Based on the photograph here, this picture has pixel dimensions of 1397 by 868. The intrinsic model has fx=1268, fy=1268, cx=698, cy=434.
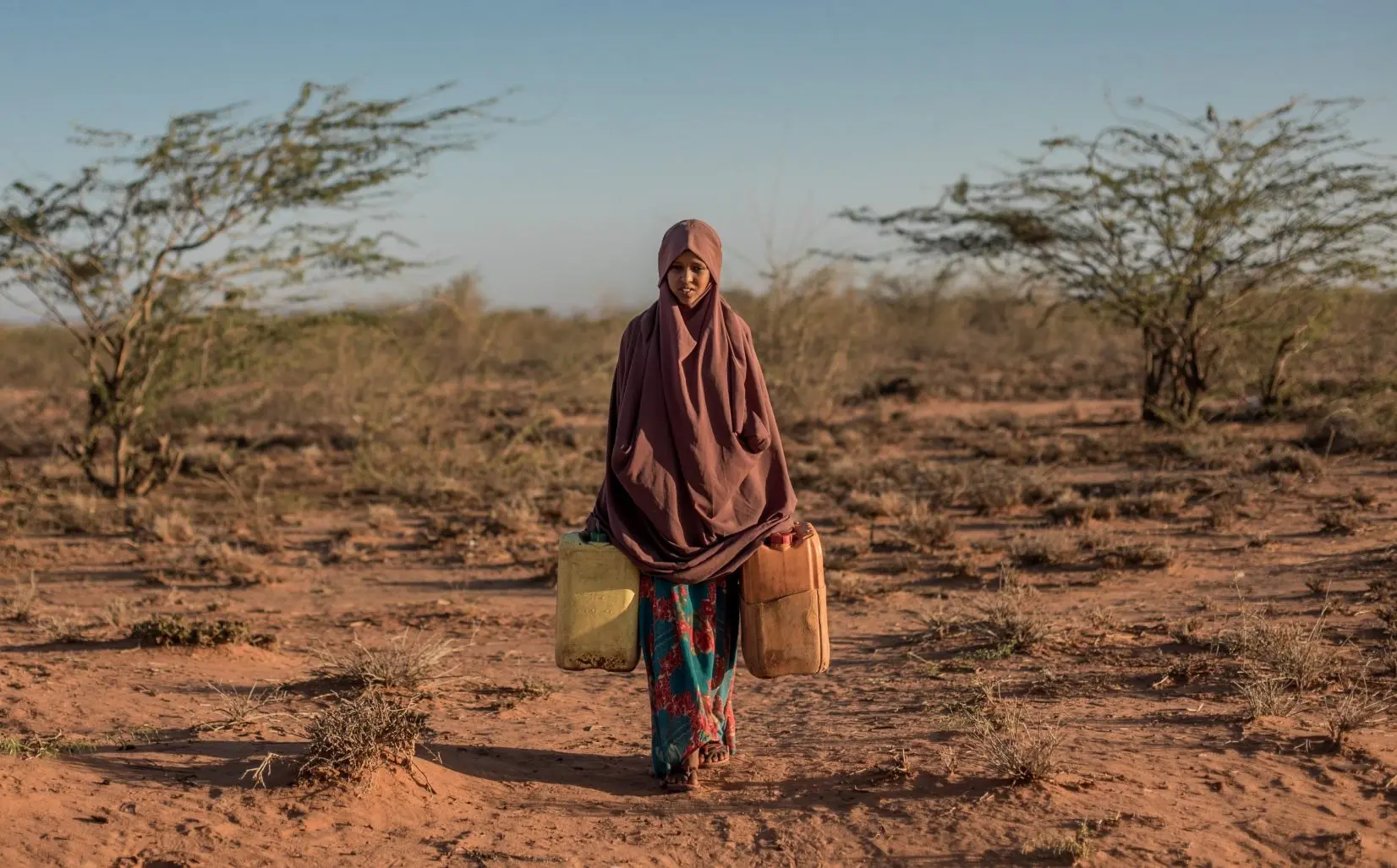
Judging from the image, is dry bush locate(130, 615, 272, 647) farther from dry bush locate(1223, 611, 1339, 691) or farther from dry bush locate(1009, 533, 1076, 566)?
dry bush locate(1009, 533, 1076, 566)

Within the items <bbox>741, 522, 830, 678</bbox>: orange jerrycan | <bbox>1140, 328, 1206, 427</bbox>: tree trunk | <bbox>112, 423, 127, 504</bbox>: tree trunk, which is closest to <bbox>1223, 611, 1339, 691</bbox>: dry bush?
<bbox>741, 522, 830, 678</bbox>: orange jerrycan

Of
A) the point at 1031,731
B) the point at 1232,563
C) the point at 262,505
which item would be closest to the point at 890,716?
the point at 1031,731

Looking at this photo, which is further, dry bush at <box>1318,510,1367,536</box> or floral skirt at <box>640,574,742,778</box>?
dry bush at <box>1318,510,1367,536</box>

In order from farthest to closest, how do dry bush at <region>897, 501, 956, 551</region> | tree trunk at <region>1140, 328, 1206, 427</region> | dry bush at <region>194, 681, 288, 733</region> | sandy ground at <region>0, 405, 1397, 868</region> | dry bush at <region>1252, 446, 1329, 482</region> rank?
tree trunk at <region>1140, 328, 1206, 427</region>
dry bush at <region>1252, 446, 1329, 482</region>
dry bush at <region>897, 501, 956, 551</region>
dry bush at <region>194, 681, 288, 733</region>
sandy ground at <region>0, 405, 1397, 868</region>

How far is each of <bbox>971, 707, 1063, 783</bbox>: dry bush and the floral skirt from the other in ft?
2.95

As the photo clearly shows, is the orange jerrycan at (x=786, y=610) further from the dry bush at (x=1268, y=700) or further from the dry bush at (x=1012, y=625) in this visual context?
the dry bush at (x=1012, y=625)

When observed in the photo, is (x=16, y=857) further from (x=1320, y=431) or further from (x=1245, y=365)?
(x=1245, y=365)

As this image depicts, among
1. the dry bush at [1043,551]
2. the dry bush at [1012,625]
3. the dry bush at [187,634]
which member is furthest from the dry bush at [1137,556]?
the dry bush at [187,634]

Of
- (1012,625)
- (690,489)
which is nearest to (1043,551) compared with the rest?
(1012,625)

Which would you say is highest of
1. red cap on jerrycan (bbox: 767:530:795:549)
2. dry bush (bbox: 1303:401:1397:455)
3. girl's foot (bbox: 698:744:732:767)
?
dry bush (bbox: 1303:401:1397:455)

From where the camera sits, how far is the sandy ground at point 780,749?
3619mm

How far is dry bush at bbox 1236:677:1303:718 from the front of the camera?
4.54 metres

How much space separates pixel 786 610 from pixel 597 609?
2.03 feet

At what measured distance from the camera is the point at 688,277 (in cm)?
426
